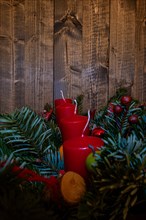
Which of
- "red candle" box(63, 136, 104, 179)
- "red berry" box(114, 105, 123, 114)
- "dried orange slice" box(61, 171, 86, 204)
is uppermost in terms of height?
"red berry" box(114, 105, 123, 114)

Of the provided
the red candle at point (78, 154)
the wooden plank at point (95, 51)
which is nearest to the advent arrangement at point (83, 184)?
the red candle at point (78, 154)

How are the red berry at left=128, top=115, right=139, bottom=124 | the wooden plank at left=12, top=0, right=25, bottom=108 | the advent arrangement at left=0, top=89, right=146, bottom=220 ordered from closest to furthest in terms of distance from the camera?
the advent arrangement at left=0, top=89, right=146, bottom=220 → the red berry at left=128, top=115, right=139, bottom=124 → the wooden plank at left=12, top=0, right=25, bottom=108

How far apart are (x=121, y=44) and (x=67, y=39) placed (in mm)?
232

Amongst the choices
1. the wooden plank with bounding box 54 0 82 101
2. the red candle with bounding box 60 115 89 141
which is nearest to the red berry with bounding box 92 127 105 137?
the red candle with bounding box 60 115 89 141

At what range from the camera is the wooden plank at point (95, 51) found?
129 centimetres

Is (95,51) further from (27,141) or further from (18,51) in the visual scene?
(27,141)

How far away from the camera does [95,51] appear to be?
4.25 ft

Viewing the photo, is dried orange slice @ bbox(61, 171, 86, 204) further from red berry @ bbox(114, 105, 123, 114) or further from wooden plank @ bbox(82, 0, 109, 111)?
wooden plank @ bbox(82, 0, 109, 111)

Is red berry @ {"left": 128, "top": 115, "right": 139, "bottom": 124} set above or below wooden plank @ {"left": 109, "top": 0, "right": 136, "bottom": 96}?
below

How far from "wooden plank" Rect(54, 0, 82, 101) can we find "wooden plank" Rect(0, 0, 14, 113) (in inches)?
7.6

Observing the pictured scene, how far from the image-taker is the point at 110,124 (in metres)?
0.55

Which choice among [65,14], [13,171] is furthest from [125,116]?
[65,14]

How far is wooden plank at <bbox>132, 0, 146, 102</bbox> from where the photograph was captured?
130cm

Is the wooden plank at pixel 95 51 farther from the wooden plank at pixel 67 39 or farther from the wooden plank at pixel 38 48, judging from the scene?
the wooden plank at pixel 38 48
